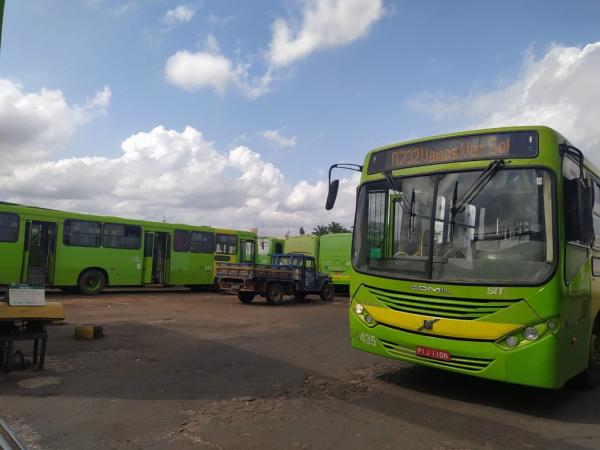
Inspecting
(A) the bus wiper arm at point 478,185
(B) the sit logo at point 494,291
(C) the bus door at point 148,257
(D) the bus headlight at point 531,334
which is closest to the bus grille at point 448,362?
(D) the bus headlight at point 531,334

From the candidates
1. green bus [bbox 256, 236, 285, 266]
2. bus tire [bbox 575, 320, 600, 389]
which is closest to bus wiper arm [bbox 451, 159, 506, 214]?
bus tire [bbox 575, 320, 600, 389]

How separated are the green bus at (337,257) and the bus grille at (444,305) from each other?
17.6 meters

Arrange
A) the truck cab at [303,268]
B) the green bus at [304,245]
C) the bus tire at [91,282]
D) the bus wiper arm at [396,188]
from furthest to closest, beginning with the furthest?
the green bus at [304,245], the truck cab at [303,268], the bus tire at [91,282], the bus wiper arm at [396,188]

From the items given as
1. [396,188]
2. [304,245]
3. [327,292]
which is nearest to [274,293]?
[327,292]

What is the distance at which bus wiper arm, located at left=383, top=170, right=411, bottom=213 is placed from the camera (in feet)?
20.2

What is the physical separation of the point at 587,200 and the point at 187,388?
207 inches

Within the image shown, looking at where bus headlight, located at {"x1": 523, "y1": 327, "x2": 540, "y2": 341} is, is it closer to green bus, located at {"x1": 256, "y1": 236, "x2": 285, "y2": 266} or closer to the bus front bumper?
the bus front bumper

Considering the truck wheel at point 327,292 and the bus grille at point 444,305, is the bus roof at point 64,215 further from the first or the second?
the bus grille at point 444,305

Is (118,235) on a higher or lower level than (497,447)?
higher

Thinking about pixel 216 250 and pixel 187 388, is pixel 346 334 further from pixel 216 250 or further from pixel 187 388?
pixel 216 250

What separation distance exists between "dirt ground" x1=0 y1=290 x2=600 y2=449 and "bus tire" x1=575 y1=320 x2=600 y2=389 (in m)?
0.16

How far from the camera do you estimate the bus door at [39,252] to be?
1623 centimetres

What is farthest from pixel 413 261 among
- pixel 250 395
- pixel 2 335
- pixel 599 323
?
pixel 2 335

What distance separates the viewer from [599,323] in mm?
6648
